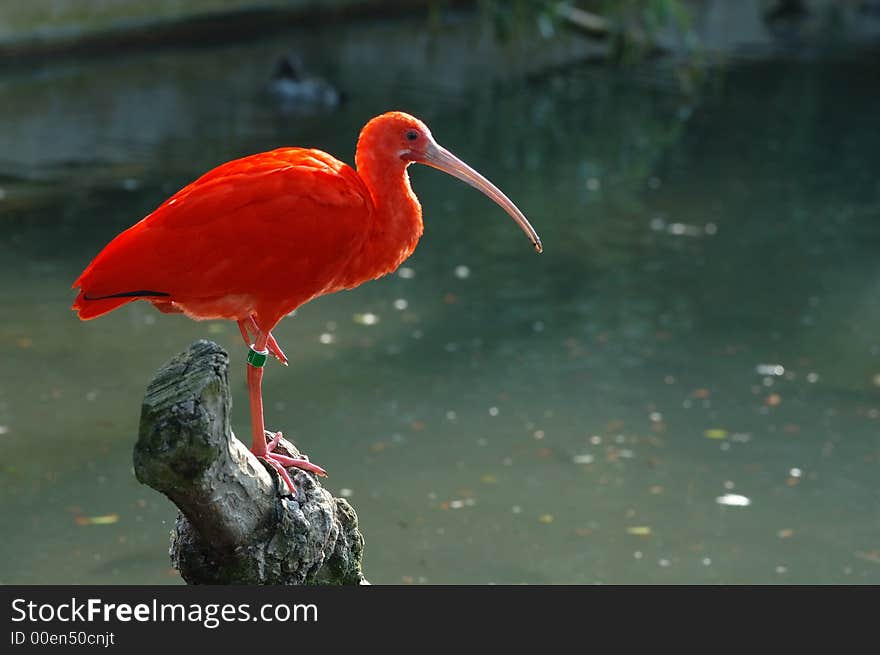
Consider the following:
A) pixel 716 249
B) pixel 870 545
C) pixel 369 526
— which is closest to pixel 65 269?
pixel 369 526

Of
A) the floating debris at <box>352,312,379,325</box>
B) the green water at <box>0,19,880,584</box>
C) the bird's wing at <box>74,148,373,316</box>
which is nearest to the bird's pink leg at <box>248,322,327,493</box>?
the bird's wing at <box>74,148,373,316</box>

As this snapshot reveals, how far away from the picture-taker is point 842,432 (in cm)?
690

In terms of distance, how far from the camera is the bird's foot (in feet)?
11.6

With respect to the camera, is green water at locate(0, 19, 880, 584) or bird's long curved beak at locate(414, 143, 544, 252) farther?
green water at locate(0, 19, 880, 584)

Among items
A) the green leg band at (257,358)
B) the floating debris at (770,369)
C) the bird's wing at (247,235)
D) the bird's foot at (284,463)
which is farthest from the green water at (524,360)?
the bird's wing at (247,235)

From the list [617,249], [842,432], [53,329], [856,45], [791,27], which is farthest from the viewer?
[791,27]

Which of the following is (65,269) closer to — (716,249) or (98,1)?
(716,249)

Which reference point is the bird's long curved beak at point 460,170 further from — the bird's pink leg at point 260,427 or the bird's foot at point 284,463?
the bird's foot at point 284,463

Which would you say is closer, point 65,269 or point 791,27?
point 65,269

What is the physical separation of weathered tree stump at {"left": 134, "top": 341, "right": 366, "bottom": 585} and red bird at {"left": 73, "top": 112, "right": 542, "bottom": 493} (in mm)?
112

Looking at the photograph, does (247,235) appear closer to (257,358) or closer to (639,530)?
(257,358)

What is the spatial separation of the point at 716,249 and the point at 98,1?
834 cm

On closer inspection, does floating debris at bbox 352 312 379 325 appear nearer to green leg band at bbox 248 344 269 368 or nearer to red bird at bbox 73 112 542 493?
red bird at bbox 73 112 542 493

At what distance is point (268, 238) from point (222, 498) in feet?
2.28
